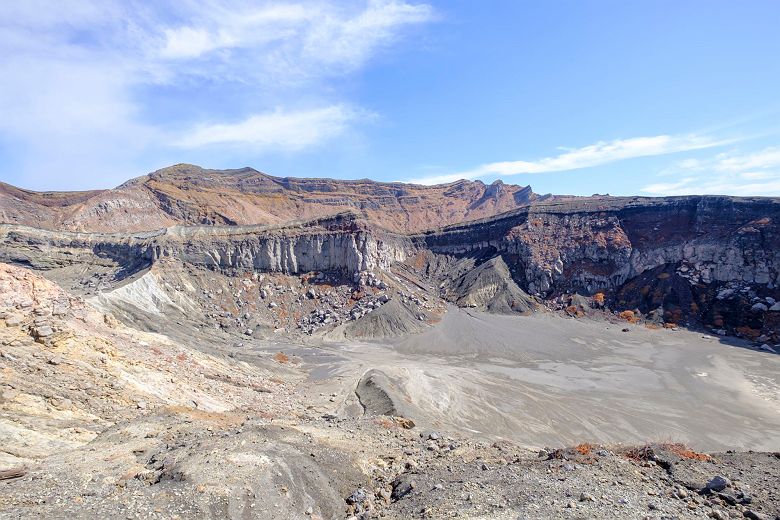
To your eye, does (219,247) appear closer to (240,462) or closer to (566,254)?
(566,254)

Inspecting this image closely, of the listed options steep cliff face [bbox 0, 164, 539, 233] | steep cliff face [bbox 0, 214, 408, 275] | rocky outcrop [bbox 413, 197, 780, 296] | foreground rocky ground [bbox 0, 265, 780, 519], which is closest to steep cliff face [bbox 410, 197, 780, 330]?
rocky outcrop [bbox 413, 197, 780, 296]

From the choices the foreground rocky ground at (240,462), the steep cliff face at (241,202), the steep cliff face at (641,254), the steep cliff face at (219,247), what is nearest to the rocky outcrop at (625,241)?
the steep cliff face at (641,254)

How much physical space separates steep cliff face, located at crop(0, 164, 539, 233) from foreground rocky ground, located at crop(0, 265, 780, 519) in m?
59.5

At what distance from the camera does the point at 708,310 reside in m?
48.2

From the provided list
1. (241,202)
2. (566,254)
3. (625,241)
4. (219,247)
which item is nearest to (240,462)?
(219,247)

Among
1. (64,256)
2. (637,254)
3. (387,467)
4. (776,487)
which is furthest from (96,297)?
(637,254)

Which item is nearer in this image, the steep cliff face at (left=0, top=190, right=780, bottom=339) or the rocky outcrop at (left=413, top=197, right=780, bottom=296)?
the steep cliff face at (left=0, top=190, right=780, bottom=339)

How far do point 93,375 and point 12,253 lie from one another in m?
51.7

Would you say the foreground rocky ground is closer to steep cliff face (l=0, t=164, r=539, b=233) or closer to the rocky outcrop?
the rocky outcrop

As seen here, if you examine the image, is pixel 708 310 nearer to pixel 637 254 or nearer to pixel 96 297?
pixel 637 254

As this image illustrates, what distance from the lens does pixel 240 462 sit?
39.3ft

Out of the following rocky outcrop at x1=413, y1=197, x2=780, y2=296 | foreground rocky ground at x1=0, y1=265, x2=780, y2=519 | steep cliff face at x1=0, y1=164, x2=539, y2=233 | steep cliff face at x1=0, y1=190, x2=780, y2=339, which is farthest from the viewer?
steep cliff face at x1=0, y1=164, x2=539, y2=233

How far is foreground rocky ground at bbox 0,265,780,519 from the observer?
33.8ft

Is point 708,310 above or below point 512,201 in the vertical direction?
below
